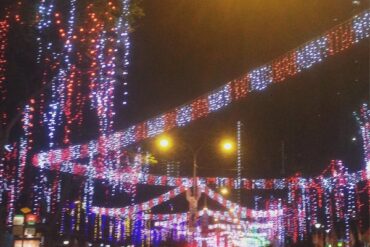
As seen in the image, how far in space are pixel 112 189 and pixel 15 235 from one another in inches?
1068

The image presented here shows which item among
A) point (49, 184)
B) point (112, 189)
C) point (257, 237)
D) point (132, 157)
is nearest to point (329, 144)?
point (132, 157)

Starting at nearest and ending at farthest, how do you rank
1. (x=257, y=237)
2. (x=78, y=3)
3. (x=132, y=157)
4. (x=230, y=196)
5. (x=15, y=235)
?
(x=78, y=3)
(x=257, y=237)
(x=15, y=235)
(x=132, y=157)
(x=230, y=196)

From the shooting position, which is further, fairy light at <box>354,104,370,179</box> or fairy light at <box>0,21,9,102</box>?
fairy light at <box>354,104,370,179</box>

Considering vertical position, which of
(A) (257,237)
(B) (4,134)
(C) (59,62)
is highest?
(C) (59,62)

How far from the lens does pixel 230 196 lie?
60.0 metres

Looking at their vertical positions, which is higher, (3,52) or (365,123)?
(365,123)

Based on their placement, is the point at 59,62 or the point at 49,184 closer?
the point at 59,62

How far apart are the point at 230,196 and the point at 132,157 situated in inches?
1145

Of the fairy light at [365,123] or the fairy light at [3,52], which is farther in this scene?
the fairy light at [365,123]

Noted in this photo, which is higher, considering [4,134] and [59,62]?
[59,62]

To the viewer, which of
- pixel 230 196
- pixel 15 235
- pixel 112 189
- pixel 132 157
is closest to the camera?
pixel 15 235

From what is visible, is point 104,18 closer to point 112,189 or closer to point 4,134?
point 4,134

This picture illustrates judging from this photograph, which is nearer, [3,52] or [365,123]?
[3,52]

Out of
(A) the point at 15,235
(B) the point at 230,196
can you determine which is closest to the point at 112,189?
(B) the point at 230,196
